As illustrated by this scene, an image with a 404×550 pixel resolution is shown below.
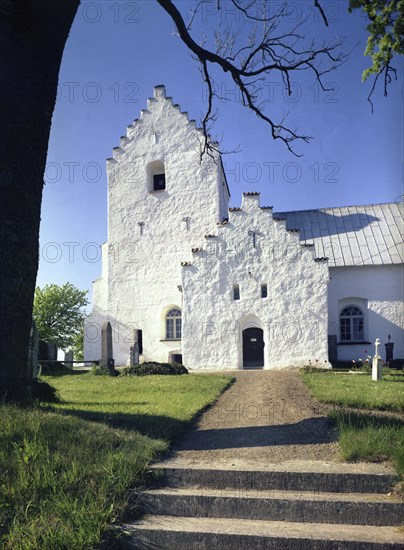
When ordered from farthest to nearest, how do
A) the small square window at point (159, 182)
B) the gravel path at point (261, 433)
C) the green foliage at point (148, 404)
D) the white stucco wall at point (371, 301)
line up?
the small square window at point (159, 182) → the white stucco wall at point (371, 301) → the green foliage at point (148, 404) → the gravel path at point (261, 433)

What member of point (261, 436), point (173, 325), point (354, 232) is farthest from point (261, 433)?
point (354, 232)

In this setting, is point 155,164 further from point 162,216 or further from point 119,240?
point 119,240

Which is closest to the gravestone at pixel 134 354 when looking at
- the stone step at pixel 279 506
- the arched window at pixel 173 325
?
the arched window at pixel 173 325

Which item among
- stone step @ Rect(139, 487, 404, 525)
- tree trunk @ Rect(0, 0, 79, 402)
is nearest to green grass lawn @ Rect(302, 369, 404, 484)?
stone step @ Rect(139, 487, 404, 525)

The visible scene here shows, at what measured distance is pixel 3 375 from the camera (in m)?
5.74

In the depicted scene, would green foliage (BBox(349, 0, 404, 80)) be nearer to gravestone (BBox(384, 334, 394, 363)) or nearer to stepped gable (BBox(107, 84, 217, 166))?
gravestone (BBox(384, 334, 394, 363))

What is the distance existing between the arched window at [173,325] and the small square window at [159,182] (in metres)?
6.72

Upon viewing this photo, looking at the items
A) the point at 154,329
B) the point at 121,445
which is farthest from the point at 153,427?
the point at 154,329

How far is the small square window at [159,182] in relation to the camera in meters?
23.8

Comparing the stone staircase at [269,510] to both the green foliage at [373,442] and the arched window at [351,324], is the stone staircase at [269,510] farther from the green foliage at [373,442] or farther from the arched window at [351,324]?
the arched window at [351,324]

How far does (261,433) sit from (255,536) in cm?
266

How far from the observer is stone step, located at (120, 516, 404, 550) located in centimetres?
343

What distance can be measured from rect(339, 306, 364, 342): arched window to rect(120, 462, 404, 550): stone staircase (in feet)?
55.7

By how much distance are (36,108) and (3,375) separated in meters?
3.71
